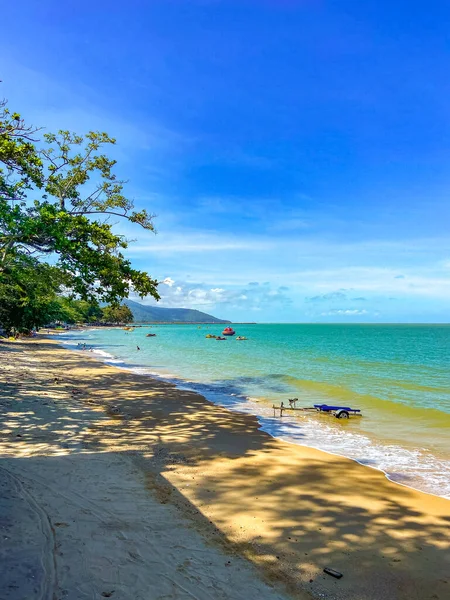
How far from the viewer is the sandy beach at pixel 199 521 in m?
4.06

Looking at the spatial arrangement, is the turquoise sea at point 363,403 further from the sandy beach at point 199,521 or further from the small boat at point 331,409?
the sandy beach at point 199,521

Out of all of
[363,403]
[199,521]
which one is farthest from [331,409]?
[199,521]

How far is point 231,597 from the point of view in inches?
154

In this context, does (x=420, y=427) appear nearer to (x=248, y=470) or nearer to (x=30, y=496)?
(x=248, y=470)

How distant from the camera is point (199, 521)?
5.70 metres

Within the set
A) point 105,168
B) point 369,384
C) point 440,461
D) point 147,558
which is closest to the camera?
point 147,558

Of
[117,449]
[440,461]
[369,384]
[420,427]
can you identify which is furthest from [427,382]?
[117,449]

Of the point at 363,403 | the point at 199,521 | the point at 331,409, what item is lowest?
the point at 363,403

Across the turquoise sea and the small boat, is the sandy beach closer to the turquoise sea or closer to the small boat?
the turquoise sea

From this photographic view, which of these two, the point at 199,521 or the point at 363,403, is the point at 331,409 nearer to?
the point at 363,403

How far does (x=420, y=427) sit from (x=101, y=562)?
13280mm

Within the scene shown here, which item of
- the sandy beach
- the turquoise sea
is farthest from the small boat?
the sandy beach

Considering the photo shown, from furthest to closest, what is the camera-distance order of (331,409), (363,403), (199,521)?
(363,403) < (331,409) < (199,521)

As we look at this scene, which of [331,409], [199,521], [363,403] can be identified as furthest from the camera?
[363,403]
